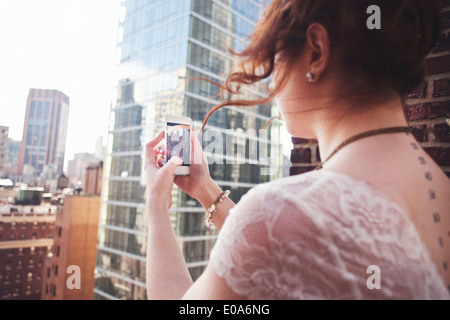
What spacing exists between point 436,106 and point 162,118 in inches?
691

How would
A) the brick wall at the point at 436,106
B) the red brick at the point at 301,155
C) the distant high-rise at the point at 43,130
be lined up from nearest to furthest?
the brick wall at the point at 436,106 < the red brick at the point at 301,155 < the distant high-rise at the point at 43,130

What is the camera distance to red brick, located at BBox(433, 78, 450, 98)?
1.17 m

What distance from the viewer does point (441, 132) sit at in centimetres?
115

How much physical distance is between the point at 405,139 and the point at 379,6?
11.7 inches

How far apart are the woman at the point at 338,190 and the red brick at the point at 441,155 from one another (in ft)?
2.00

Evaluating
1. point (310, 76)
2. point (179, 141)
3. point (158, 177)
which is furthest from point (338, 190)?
point (179, 141)

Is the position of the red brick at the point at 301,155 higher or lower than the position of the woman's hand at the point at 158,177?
higher

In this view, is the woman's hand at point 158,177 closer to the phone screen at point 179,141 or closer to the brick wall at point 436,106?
the phone screen at point 179,141

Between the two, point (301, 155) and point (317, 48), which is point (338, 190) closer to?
point (317, 48)

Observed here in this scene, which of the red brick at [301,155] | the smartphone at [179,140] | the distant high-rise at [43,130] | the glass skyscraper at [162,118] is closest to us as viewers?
the smartphone at [179,140]

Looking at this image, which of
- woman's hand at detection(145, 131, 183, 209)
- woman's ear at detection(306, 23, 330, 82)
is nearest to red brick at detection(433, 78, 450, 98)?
woman's ear at detection(306, 23, 330, 82)

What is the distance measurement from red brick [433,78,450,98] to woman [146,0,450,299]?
0.65 m

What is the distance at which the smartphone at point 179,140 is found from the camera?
3.41ft

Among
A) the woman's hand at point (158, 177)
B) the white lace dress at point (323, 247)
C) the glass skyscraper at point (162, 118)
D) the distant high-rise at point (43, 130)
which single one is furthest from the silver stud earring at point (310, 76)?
the glass skyscraper at point (162, 118)
